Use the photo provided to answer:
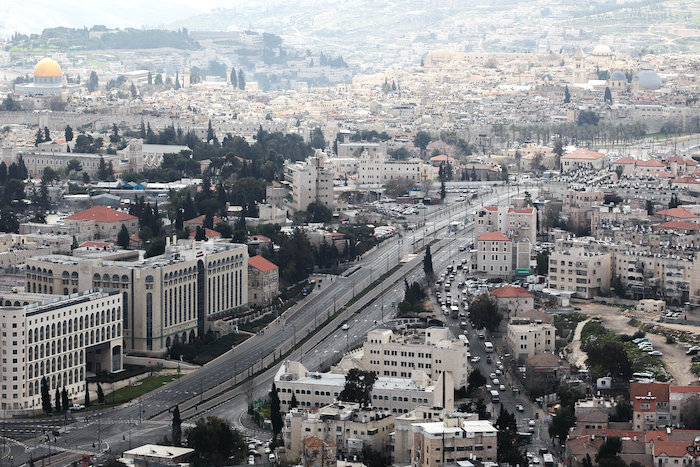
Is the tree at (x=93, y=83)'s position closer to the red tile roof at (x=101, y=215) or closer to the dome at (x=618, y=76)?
the dome at (x=618, y=76)

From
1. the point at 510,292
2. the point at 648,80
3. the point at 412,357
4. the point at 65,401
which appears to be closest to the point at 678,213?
the point at 510,292

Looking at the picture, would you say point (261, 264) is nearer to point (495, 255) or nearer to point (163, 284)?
point (163, 284)

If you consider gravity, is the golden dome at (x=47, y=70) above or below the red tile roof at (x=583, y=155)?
above

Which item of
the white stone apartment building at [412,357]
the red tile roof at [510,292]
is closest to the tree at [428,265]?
the red tile roof at [510,292]

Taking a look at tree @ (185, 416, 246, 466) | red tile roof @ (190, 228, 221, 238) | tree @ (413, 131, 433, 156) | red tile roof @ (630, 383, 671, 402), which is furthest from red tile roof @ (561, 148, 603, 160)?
tree @ (185, 416, 246, 466)

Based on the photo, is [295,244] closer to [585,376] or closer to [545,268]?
[545,268]

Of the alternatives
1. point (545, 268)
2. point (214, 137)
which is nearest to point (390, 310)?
point (545, 268)
